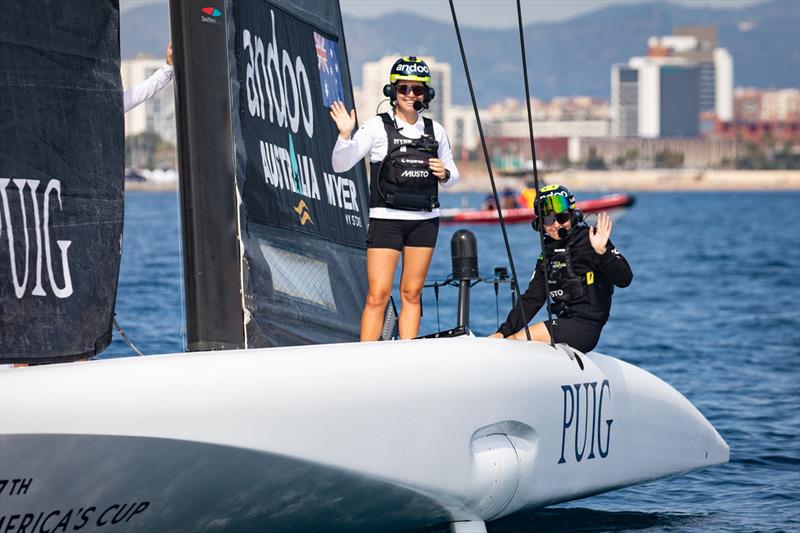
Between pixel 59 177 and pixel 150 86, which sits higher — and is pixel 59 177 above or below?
below

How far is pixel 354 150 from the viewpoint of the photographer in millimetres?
5121

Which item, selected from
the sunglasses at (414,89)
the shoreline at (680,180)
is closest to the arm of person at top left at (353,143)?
the sunglasses at (414,89)

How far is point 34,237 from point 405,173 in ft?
5.41

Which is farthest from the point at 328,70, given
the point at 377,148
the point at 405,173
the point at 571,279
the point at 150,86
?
the point at 571,279

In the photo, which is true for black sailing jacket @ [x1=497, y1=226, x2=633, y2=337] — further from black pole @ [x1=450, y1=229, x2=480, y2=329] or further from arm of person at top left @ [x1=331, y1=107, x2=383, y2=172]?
arm of person at top left @ [x1=331, y1=107, x2=383, y2=172]

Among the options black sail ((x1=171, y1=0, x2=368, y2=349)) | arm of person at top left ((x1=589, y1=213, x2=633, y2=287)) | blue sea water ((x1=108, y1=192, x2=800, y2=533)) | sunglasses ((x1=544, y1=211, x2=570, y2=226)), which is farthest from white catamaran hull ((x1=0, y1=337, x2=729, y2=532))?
blue sea water ((x1=108, y1=192, x2=800, y2=533))

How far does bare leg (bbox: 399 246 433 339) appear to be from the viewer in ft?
17.4

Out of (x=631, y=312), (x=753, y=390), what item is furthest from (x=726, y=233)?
(x=753, y=390)

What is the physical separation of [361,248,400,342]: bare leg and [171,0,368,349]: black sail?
0.79 feet

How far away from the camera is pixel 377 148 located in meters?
5.25

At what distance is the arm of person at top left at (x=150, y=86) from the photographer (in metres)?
5.02

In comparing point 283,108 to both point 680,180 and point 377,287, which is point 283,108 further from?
point 680,180

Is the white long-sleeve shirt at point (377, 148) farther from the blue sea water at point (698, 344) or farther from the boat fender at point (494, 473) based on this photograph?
the blue sea water at point (698, 344)

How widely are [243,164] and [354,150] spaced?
1.40ft
